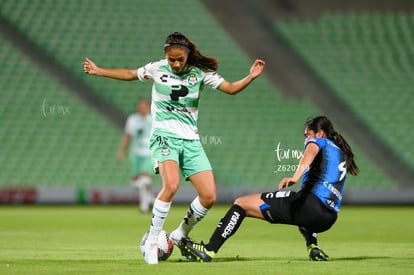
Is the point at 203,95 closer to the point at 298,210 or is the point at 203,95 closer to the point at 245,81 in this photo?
the point at 245,81

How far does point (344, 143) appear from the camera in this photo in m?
9.22

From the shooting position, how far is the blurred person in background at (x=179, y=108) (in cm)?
884

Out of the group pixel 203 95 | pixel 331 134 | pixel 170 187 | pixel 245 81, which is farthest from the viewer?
pixel 203 95

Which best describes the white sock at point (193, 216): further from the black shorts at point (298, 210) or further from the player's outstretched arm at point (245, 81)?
the player's outstretched arm at point (245, 81)

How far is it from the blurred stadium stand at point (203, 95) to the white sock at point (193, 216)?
1115 cm

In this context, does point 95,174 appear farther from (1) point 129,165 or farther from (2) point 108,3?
(2) point 108,3

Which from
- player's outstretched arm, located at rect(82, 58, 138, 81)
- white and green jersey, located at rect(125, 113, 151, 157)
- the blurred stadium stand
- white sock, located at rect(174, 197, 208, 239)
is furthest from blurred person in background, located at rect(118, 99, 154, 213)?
player's outstretched arm, located at rect(82, 58, 138, 81)

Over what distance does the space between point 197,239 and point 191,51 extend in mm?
4034

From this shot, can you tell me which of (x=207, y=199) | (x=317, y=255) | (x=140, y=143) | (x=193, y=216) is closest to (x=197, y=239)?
(x=193, y=216)

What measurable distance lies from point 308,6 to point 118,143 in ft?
30.0

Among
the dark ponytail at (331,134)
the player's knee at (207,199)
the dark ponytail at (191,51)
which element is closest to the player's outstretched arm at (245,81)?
the dark ponytail at (191,51)

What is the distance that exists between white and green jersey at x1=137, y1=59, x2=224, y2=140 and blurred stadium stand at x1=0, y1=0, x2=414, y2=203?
37.4 feet

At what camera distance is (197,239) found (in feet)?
40.4

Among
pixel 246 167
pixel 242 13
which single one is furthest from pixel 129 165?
pixel 242 13
